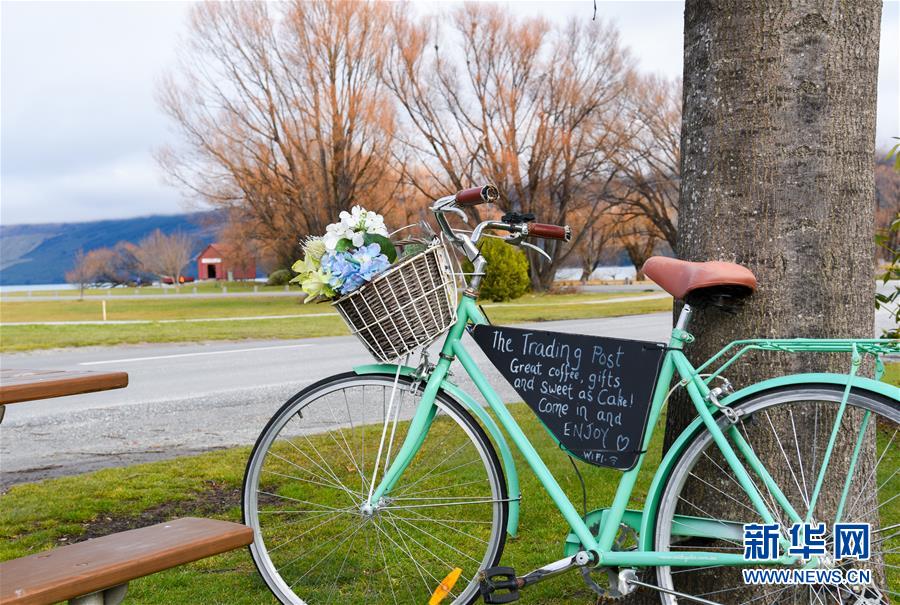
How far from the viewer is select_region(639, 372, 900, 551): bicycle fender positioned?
2246 millimetres

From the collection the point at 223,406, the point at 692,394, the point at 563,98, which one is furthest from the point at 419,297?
the point at 563,98

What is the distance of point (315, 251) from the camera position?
2746 millimetres

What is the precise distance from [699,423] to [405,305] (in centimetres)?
102

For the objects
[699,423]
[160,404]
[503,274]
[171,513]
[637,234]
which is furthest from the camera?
[637,234]

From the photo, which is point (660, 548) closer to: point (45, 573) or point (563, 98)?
point (45, 573)

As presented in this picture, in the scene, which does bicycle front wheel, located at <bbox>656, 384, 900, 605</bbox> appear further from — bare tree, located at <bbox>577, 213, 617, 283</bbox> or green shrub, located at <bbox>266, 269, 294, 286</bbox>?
green shrub, located at <bbox>266, 269, 294, 286</bbox>

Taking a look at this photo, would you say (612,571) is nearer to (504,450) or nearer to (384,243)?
(504,450)

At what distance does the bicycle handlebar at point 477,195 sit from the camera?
2.61m

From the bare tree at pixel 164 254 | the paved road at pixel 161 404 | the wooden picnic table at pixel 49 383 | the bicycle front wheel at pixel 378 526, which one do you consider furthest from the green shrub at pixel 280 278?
the wooden picnic table at pixel 49 383

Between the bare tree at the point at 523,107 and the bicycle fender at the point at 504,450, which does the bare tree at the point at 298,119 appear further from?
the bicycle fender at the point at 504,450

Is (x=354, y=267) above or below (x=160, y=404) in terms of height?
above

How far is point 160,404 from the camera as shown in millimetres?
8289

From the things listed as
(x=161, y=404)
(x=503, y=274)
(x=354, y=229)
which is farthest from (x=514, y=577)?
(x=503, y=274)

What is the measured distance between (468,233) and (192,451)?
4172mm
